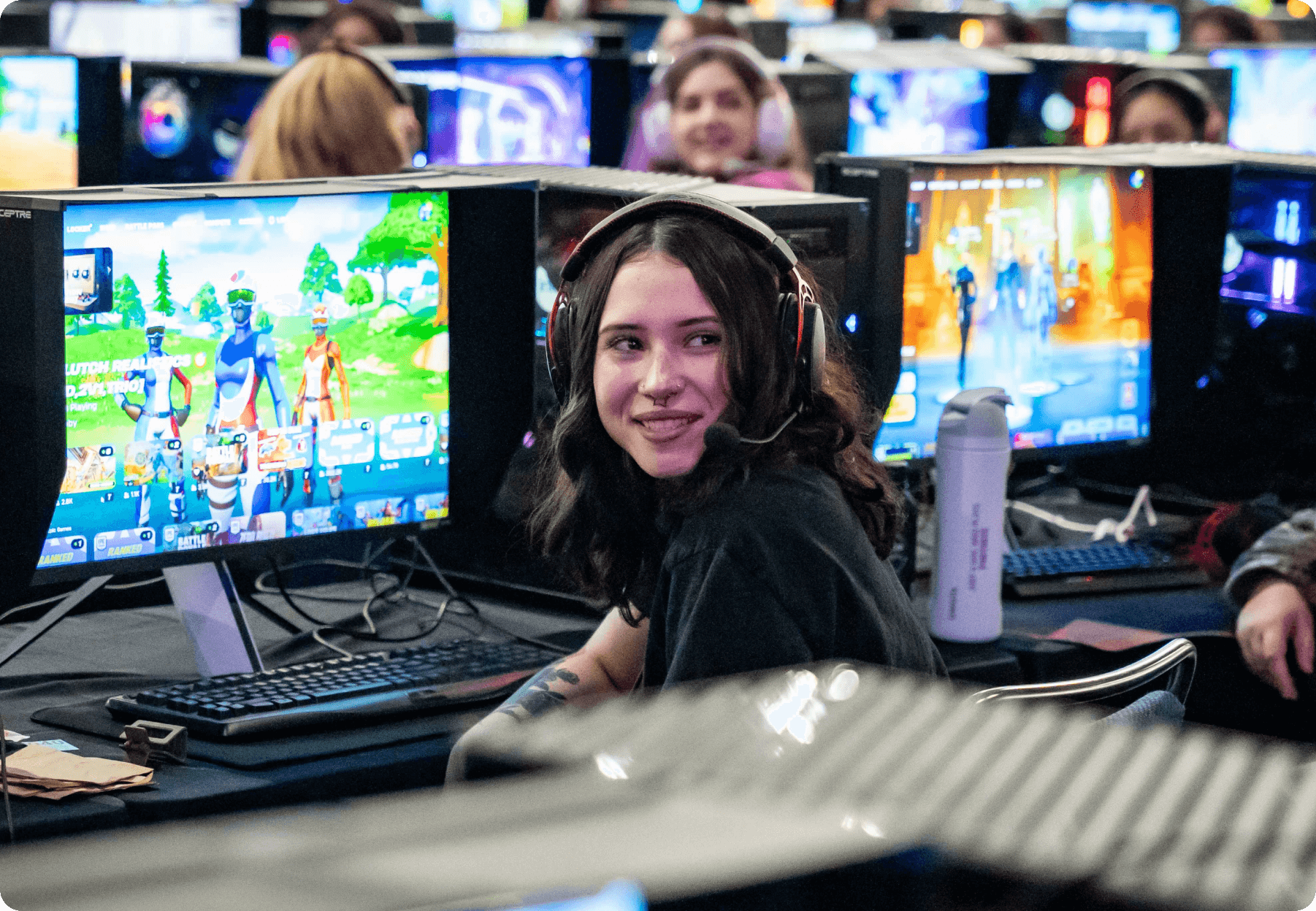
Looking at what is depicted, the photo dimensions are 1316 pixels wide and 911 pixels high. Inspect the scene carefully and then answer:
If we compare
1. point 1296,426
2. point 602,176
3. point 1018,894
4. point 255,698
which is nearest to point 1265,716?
point 1296,426

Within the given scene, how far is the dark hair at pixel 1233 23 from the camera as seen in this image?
6.25 meters

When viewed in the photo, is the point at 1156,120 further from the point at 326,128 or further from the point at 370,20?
the point at 370,20

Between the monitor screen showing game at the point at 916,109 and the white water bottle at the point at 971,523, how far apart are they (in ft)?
8.66

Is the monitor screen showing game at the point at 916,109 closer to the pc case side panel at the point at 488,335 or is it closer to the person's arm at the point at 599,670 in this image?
the pc case side panel at the point at 488,335

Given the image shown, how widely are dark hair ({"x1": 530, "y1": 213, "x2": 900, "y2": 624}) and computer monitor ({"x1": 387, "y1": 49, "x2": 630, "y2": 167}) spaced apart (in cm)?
280

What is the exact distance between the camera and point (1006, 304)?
7.92 ft

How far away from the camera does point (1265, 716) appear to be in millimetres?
2135

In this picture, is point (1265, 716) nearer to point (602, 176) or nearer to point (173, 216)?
point (602, 176)

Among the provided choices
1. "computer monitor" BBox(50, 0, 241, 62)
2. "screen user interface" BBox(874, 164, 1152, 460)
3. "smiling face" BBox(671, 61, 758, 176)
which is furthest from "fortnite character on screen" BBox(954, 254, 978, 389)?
"computer monitor" BBox(50, 0, 241, 62)

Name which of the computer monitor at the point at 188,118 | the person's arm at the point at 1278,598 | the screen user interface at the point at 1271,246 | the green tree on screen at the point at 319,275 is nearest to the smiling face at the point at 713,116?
the computer monitor at the point at 188,118

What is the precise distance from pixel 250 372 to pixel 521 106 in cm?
290

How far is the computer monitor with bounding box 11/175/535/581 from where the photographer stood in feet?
5.56

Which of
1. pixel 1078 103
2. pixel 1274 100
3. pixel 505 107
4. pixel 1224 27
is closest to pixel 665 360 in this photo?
pixel 505 107

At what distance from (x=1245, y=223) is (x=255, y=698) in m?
1.70
